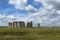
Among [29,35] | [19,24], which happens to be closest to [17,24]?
[19,24]

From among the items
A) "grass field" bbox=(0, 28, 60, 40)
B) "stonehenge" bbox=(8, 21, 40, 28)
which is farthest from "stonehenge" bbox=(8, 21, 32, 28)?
"grass field" bbox=(0, 28, 60, 40)

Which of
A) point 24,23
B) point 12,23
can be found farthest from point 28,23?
point 12,23

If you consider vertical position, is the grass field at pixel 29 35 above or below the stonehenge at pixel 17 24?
below

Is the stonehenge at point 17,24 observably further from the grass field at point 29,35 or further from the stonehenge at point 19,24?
the grass field at point 29,35

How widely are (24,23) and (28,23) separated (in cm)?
640

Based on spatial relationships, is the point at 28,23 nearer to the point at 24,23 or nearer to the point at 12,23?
the point at 24,23

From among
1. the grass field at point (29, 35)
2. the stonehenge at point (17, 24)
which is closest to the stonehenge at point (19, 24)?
the stonehenge at point (17, 24)

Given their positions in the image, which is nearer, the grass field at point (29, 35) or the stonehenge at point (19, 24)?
the grass field at point (29, 35)

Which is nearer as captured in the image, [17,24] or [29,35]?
[29,35]

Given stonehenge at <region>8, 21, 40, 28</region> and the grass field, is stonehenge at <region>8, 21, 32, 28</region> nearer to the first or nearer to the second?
stonehenge at <region>8, 21, 40, 28</region>

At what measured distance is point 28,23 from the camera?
163375 mm

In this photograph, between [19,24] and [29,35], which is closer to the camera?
[29,35]

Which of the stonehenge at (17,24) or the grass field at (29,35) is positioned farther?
the stonehenge at (17,24)

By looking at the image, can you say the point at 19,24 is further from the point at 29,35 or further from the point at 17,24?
the point at 29,35
